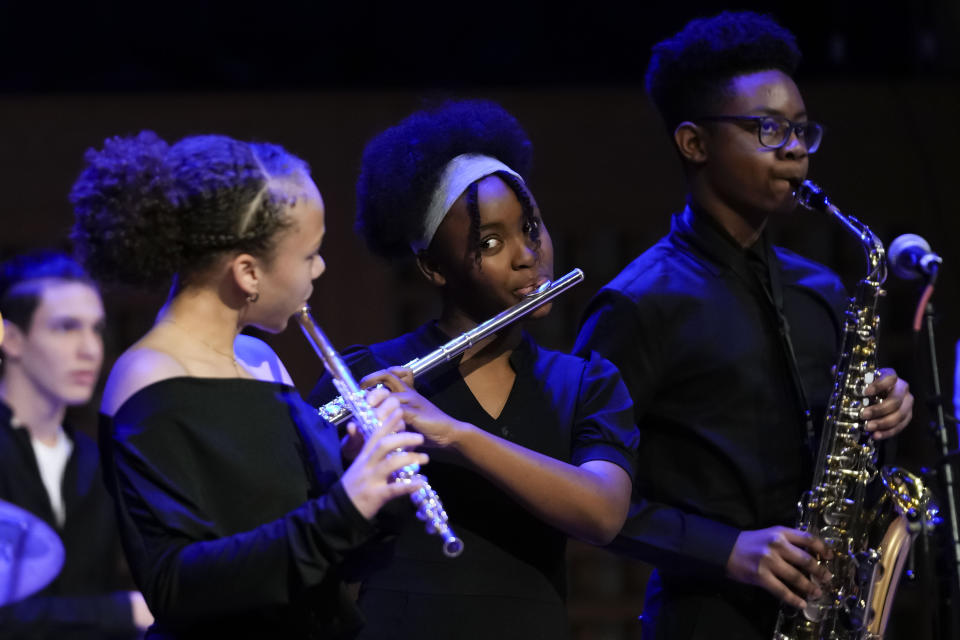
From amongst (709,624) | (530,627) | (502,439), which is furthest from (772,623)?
(502,439)

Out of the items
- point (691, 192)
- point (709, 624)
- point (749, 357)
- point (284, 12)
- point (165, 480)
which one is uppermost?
point (284, 12)

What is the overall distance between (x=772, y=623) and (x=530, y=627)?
0.57 m

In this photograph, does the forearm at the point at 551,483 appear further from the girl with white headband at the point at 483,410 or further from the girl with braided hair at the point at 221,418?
the girl with braided hair at the point at 221,418

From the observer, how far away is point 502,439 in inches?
69.9

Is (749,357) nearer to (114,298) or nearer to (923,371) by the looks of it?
(923,371)

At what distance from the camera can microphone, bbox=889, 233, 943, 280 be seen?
2.30 meters

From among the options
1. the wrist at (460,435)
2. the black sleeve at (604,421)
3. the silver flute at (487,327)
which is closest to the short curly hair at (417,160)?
the silver flute at (487,327)

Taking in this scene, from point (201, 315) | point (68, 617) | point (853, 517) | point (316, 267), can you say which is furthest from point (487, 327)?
point (68, 617)

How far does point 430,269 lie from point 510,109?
209 centimetres

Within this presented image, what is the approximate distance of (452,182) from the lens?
1977 millimetres

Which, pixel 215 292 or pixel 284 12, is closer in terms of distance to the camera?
pixel 215 292

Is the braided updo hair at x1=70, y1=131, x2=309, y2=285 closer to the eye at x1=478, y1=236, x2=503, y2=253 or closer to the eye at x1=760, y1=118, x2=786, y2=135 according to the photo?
the eye at x1=478, y1=236, x2=503, y2=253

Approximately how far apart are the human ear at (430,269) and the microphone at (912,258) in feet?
3.10

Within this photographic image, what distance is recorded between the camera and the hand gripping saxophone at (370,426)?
151 centimetres
